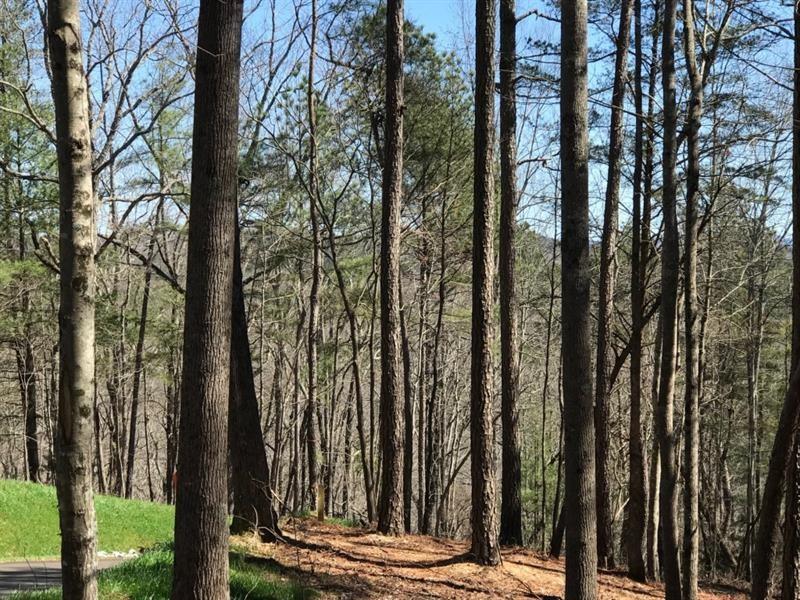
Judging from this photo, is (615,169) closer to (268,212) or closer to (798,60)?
(798,60)

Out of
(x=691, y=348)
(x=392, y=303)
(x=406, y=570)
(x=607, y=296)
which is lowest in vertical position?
(x=406, y=570)

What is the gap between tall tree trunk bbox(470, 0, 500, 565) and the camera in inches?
319

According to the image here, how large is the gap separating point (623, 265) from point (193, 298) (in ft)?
50.7

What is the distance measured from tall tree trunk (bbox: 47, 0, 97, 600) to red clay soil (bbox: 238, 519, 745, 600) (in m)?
3.15

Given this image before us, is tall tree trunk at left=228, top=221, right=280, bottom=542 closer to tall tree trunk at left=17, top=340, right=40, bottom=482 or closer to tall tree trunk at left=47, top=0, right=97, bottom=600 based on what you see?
tall tree trunk at left=47, top=0, right=97, bottom=600

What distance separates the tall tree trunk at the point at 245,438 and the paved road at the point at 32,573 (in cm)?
249

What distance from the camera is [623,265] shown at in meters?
18.1

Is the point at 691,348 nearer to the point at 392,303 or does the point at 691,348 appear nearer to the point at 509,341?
the point at 509,341

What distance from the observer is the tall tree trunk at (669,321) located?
23.4ft

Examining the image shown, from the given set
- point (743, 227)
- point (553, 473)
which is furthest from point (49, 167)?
point (553, 473)

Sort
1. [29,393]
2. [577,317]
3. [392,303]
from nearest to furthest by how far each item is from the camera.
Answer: [577,317], [392,303], [29,393]

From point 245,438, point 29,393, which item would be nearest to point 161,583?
point 245,438

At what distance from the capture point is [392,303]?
31.9 ft

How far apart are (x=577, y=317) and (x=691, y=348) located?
97.4 inches
